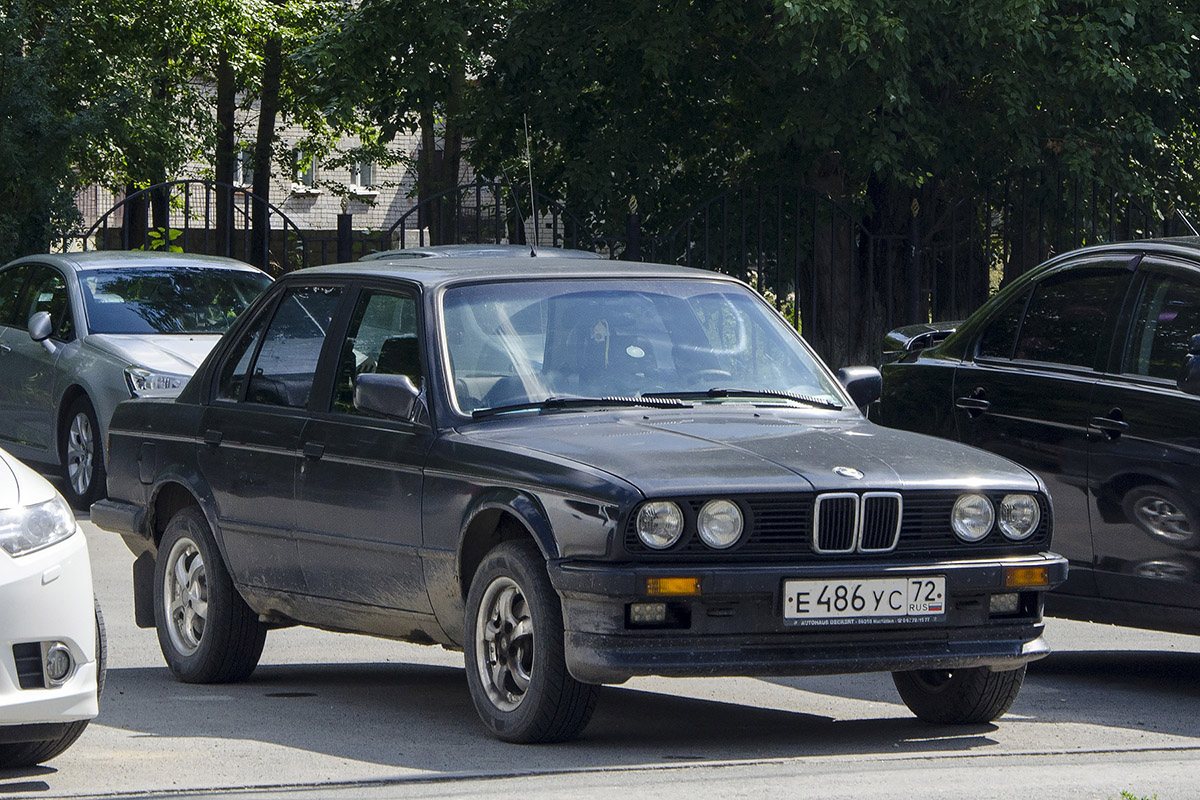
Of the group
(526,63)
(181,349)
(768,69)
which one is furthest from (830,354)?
(181,349)

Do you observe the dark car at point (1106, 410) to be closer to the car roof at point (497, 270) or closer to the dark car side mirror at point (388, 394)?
the car roof at point (497, 270)

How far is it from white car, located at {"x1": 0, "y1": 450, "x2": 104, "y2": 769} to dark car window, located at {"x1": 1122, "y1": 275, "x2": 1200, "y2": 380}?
162 inches

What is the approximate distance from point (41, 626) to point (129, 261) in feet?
30.9

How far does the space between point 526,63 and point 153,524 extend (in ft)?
41.1

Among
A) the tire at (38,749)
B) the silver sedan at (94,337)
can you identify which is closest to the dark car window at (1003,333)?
the tire at (38,749)

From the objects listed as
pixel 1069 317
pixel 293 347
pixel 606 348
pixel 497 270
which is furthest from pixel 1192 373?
pixel 293 347

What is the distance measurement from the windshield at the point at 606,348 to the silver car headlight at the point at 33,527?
1413 millimetres

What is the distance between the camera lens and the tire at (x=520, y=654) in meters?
5.97

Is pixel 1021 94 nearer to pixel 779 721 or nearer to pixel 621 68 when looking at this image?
pixel 621 68

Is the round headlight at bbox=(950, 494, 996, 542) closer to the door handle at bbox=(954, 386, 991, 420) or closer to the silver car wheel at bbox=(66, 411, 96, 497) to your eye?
the door handle at bbox=(954, 386, 991, 420)


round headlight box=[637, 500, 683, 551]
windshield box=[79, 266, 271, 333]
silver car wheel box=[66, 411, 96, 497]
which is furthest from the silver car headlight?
windshield box=[79, 266, 271, 333]

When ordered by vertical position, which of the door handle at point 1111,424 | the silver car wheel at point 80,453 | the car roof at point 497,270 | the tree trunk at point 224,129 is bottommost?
the silver car wheel at point 80,453

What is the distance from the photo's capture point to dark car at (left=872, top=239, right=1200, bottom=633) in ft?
24.6

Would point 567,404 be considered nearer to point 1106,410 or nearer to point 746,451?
point 746,451
